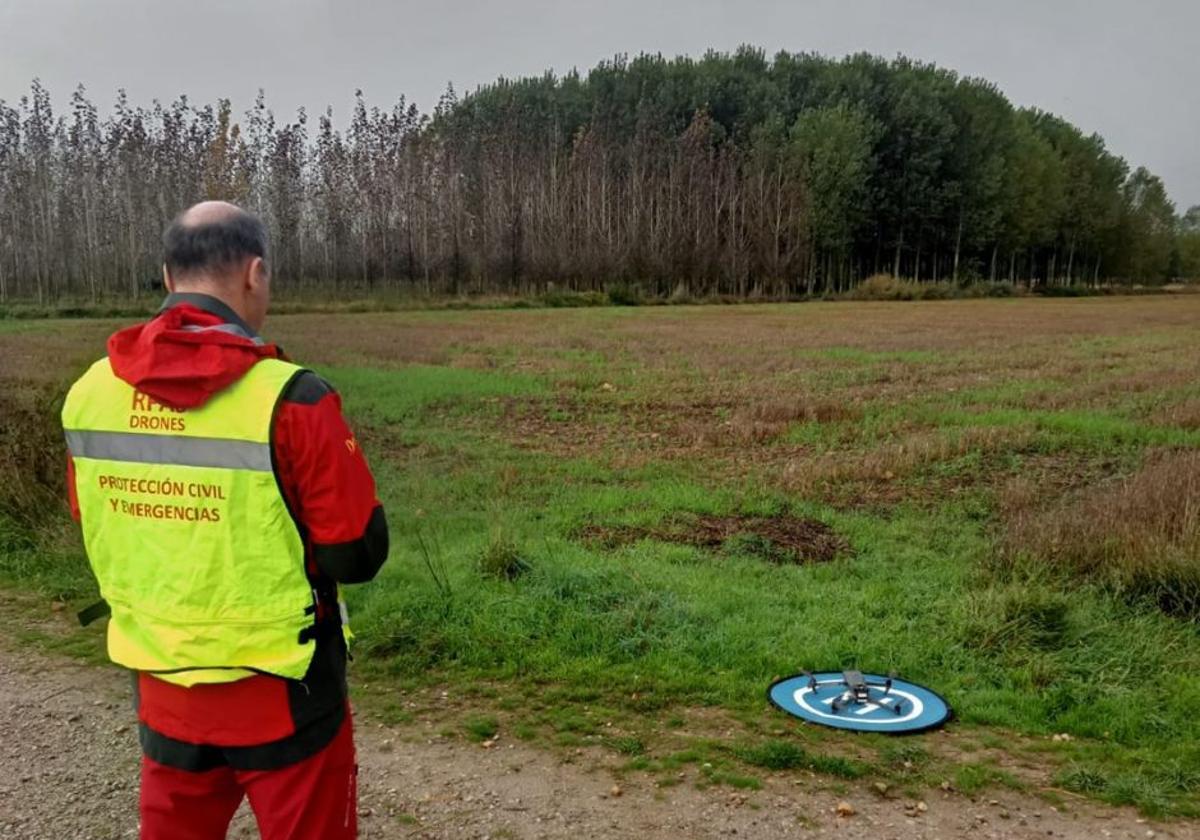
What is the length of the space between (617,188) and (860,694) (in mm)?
58025

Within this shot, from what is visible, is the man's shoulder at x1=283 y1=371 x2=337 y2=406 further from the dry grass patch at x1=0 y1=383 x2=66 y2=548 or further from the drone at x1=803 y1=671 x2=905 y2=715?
the dry grass patch at x1=0 y1=383 x2=66 y2=548

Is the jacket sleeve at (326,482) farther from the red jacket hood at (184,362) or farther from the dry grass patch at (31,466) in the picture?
the dry grass patch at (31,466)

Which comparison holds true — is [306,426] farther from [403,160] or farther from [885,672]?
[403,160]

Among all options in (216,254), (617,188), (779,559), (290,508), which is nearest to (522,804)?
(290,508)

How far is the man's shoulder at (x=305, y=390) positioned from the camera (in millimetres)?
2320

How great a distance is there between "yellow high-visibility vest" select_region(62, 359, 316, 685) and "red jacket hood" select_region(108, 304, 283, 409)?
0.12 feet

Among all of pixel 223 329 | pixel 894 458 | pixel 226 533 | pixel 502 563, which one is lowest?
pixel 502 563

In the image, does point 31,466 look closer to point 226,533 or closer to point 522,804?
point 522,804

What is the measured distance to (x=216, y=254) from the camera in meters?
2.43

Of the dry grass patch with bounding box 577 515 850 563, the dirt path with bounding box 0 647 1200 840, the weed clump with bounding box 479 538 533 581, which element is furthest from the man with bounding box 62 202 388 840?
the dry grass patch with bounding box 577 515 850 563

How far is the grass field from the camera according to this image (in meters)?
4.97

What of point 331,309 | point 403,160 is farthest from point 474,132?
point 331,309

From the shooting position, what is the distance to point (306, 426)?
2303 millimetres

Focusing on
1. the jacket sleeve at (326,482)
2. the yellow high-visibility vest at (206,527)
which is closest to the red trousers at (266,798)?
the yellow high-visibility vest at (206,527)
